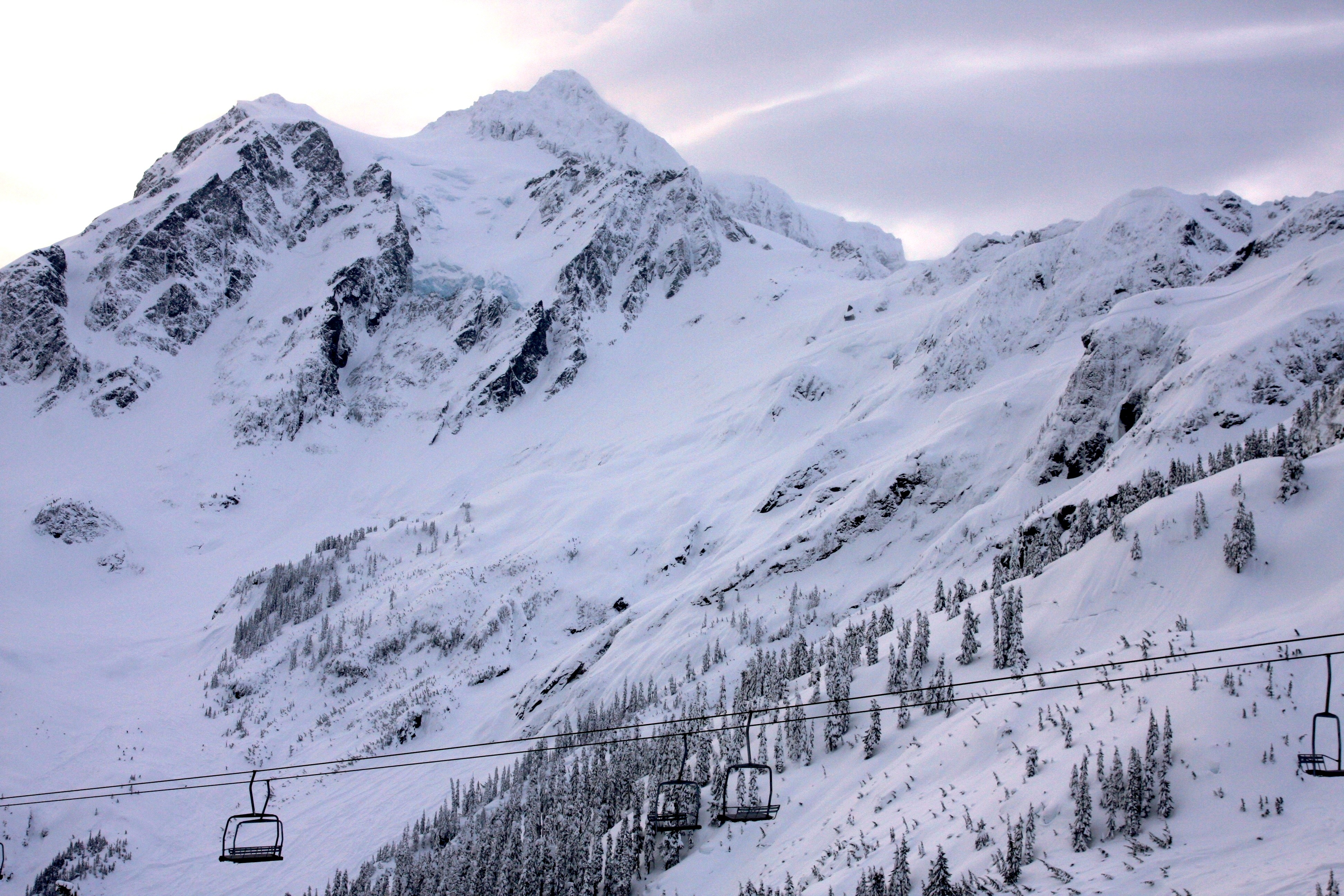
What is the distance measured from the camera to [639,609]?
5794 cm

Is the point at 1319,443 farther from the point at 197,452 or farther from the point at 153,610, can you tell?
the point at 197,452

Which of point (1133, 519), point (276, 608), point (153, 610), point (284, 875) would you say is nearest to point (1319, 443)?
point (1133, 519)

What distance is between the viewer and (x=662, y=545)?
6662cm

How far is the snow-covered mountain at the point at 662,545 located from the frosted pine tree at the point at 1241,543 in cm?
53

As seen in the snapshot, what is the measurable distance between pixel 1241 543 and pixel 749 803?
18017 millimetres

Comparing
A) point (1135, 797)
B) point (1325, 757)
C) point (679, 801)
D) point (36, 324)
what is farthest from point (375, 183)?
point (1325, 757)

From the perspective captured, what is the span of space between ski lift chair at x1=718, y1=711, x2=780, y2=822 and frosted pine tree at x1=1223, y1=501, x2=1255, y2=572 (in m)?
15.4

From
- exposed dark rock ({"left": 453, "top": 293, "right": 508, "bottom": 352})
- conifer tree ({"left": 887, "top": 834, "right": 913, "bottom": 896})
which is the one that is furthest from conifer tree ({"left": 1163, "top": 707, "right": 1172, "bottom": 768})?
exposed dark rock ({"left": 453, "top": 293, "right": 508, "bottom": 352})

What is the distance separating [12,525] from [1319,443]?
380 ft

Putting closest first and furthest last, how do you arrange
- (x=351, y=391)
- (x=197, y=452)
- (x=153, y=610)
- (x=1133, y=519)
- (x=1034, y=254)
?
1. (x=1133, y=519)
2. (x=1034, y=254)
3. (x=153, y=610)
4. (x=197, y=452)
5. (x=351, y=391)

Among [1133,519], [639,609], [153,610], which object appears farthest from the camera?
[153,610]

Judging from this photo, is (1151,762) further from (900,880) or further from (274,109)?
(274,109)

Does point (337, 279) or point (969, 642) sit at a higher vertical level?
point (337, 279)

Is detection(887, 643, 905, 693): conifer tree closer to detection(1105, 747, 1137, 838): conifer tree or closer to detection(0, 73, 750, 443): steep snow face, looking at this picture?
detection(1105, 747, 1137, 838): conifer tree
